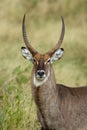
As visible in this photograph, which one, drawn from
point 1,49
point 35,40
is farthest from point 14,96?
point 35,40

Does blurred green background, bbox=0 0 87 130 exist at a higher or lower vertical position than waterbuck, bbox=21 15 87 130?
lower

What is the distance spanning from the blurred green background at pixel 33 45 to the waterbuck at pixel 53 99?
434 millimetres

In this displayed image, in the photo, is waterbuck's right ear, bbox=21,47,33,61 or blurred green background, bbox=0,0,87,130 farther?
blurred green background, bbox=0,0,87,130

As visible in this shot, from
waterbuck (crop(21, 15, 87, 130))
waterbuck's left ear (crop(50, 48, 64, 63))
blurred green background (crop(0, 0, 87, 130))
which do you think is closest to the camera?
waterbuck (crop(21, 15, 87, 130))

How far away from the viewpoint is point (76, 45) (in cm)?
1695

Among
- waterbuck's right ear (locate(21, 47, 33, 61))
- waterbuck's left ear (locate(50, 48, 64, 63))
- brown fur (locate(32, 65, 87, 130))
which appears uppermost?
waterbuck's right ear (locate(21, 47, 33, 61))

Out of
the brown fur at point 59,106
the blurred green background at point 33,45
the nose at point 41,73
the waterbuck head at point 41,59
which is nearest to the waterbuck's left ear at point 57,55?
the waterbuck head at point 41,59

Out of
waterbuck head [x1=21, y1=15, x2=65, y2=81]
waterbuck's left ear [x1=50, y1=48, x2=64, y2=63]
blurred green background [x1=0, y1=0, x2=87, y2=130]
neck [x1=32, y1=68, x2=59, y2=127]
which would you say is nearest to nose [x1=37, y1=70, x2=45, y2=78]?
waterbuck head [x1=21, y1=15, x2=65, y2=81]

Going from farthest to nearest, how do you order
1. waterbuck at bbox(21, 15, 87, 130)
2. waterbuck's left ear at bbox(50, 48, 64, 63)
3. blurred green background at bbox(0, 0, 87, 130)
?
1. blurred green background at bbox(0, 0, 87, 130)
2. waterbuck's left ear at bbox(50, 48, 64, 63)
3. waterbuck at bbox(21, 15, 87, 130)

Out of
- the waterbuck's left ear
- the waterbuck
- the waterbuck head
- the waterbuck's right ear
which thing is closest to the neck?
the waterbuck

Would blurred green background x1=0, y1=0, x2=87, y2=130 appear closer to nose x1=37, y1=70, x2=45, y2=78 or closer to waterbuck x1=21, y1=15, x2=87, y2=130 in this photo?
waterbuck x1=21, y1=15, x2=87, y2=130

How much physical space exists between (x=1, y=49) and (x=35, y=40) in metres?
1.32

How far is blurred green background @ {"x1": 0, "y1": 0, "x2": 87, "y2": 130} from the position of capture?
10.8 m

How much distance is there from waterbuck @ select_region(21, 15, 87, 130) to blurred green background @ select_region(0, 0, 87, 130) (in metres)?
0.43
